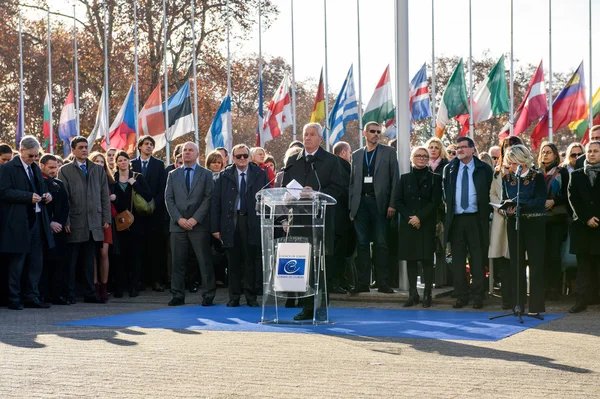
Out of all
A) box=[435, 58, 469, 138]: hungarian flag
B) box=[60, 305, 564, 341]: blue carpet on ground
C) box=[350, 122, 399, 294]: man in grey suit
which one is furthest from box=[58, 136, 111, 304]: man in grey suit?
→ box=[435, 58, 469, 138]: hungarian flag

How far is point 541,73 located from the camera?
23.2 metres

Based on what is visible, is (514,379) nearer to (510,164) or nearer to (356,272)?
(510,164)

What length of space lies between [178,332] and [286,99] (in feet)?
53.2

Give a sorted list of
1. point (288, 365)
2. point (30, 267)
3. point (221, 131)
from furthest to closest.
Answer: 1. point (221, 131)
2. point (30, 267)
3. point (288, 365)

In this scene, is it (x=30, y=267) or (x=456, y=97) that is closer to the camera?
(x=30, y=267)

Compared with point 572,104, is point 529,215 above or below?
below

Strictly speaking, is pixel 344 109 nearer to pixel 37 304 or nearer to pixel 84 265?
pixel 84 265

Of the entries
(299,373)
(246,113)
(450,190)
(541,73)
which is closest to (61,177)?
(450,190)

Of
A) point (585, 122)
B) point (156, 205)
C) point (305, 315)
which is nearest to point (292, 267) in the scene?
point (305, 315)

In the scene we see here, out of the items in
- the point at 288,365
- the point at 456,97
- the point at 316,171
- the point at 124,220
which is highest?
the point at 456,97

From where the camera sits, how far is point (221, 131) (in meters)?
24.8

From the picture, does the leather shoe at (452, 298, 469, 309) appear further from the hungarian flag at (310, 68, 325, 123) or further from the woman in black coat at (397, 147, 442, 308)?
the hungarian flag at (310, 68, 325, 123)

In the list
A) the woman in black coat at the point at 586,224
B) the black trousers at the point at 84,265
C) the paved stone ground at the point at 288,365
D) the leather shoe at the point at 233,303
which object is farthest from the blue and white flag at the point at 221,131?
the paved stone ground at the point at 288,365

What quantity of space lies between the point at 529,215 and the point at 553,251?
1658 millimetres
